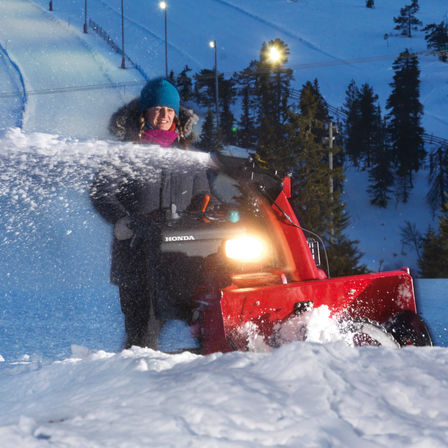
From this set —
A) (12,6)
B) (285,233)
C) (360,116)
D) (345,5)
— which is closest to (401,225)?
(360,116)

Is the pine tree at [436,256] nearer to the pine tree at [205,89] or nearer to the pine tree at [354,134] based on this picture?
the pine tree at [354,134]

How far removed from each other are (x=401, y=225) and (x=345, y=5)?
310 ft

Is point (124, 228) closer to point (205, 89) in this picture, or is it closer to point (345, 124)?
point (205, 89)

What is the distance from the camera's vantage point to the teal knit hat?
3.70 m

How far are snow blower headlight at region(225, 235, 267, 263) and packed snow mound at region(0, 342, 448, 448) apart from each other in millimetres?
1258

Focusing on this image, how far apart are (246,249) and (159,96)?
126 cm

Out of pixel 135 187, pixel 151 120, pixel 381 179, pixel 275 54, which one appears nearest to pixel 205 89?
pixel 275 54

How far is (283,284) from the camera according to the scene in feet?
9.54

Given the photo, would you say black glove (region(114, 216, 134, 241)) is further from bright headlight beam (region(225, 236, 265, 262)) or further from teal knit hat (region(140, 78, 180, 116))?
teal knit hat (region(140, 78, 180, 116))

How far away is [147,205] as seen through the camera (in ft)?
11.6

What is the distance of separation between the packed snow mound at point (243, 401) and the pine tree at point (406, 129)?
43939mm

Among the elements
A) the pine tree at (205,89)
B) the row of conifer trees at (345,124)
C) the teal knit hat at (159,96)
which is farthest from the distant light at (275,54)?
the teal knit hat at (159,96)

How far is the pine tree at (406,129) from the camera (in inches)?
1794

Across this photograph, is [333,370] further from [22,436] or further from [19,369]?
[19,369]
